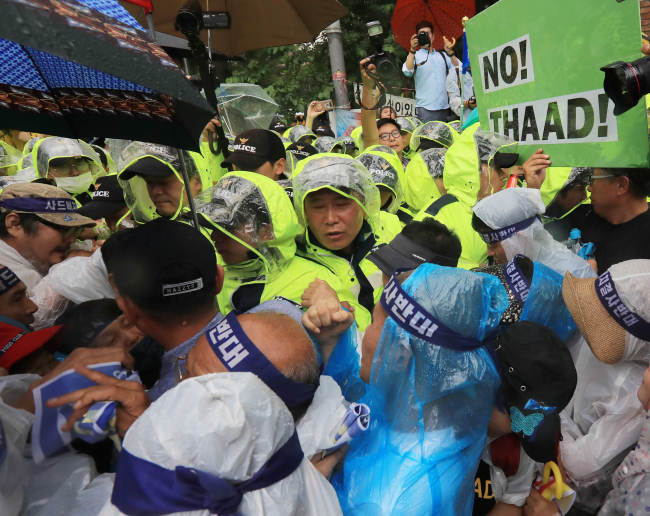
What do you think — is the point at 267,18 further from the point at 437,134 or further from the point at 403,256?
the point at 403,256

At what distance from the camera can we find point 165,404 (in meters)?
0.86

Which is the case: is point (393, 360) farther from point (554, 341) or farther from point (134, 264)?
point (134, 264)

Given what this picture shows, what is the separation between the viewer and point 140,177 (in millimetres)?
3137

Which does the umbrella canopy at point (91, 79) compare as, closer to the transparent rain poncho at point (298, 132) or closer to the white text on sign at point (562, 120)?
the white text on sign at point (562, 120)

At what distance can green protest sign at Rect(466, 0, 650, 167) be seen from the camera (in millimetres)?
2178

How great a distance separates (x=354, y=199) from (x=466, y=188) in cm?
148

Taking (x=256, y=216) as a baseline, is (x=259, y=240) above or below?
below

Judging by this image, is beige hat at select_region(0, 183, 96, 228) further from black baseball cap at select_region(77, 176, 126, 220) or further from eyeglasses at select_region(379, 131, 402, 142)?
eyeglasses at select_region(379, 131, 402, 142)

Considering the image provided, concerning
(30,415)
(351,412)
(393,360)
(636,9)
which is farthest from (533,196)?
(30,415)

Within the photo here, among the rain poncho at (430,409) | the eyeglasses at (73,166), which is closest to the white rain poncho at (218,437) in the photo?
the rain poncho at (430,409)

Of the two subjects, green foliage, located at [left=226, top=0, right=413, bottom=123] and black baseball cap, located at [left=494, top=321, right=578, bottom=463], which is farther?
green foliage, located at [left=226, top=0, right=413, bottom=123]

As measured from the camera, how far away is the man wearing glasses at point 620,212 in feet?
9.62

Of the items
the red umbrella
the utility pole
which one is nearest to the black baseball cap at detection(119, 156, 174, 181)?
the red umbrella

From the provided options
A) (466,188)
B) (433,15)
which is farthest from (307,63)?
(466,188)
